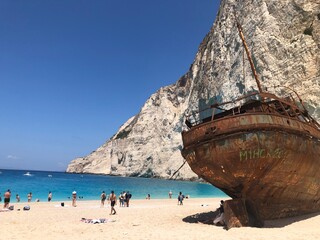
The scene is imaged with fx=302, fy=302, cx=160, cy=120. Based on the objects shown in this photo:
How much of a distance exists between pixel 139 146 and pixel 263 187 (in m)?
89.3

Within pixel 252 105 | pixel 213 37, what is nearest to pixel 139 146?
pixel 213 37

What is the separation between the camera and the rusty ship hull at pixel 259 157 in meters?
11.9

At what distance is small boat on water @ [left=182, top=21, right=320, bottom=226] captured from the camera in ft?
39.1

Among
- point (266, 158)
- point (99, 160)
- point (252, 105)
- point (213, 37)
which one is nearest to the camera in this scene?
point (266, 158)

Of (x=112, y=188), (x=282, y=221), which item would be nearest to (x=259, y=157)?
(x=282, y=221)

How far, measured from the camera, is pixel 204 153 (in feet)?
A: 42.5

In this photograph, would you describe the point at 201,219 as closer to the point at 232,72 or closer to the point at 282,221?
the point at 282,221

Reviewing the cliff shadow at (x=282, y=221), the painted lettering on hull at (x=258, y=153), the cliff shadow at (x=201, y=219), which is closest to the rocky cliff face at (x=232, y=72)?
the painted lettering on hull at (x=258, y=153)

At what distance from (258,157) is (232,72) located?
48.2 m

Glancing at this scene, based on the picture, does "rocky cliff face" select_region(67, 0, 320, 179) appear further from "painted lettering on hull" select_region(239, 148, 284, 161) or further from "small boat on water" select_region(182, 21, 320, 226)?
"painted lettering on hull" select_region(239, 148, 284, 161)

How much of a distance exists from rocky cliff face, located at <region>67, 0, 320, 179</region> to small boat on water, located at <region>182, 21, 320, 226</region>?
9.17 meters

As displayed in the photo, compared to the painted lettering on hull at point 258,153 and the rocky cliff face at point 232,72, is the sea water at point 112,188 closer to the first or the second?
the rocky cliff face at point 232,72

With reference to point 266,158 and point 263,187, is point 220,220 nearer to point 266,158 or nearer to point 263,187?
point 263,187

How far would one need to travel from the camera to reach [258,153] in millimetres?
11797
